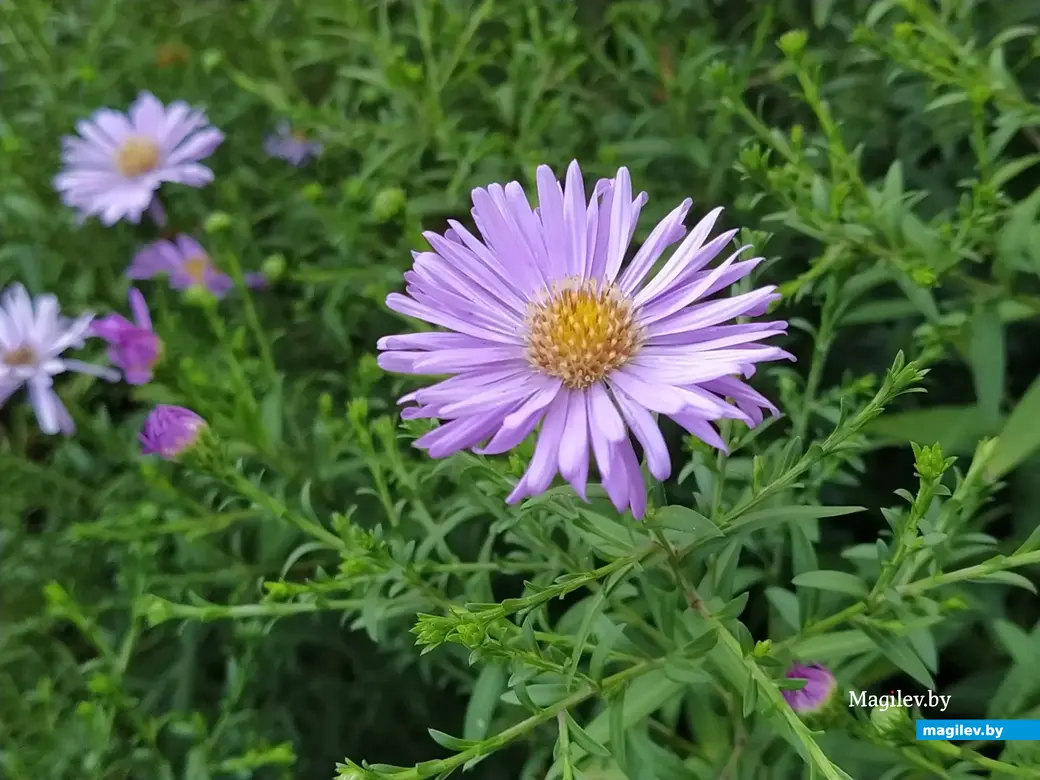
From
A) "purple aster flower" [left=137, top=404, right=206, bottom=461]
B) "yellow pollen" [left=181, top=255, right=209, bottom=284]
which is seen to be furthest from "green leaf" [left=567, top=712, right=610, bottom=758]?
"yellow pollen" [left=181, top=255, right=209, bottom=284]

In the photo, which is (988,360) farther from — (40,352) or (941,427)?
(40,352)

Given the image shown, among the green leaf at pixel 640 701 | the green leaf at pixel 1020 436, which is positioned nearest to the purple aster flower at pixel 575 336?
the green leaf at pixel 640 701

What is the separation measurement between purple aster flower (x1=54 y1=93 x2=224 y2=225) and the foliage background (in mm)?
72

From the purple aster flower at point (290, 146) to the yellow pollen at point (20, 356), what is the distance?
58 centimetres

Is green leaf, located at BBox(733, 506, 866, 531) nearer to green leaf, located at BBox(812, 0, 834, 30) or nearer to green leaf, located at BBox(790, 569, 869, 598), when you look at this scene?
green leaf, located at BBox(790, 569, 869, 598)

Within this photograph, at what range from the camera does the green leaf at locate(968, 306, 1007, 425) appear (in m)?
1.04

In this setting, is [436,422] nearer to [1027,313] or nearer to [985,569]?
[985,569]

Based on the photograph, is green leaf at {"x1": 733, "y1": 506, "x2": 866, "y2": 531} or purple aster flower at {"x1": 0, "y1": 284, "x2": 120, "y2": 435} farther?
purple aster flower at {"x1": 0, "y1": 284, "x2": 120, "y2": 435}

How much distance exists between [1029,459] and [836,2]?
795 mm

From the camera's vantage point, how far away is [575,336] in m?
0.75

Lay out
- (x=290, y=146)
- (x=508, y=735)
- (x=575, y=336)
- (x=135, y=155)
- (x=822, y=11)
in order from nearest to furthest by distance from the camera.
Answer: (x=508, y=735) → (x=575, y=336) → (x=822, y=11) → (x=135, y=155) → (x=290, y=146)

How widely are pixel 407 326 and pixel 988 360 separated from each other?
2.56 feet

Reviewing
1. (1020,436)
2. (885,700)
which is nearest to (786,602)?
(885,700)

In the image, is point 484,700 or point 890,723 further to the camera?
point 484,700
